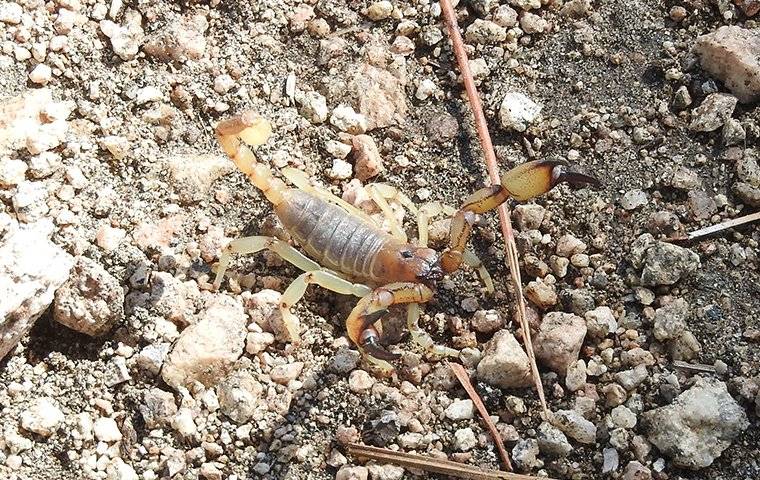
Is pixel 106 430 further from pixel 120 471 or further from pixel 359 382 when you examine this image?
pixel 359 382

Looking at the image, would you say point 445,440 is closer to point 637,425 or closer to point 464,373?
point 464,373

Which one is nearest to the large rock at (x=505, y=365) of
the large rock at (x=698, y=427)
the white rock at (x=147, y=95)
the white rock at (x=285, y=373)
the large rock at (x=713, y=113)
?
the large rock at (x=698, y=427)

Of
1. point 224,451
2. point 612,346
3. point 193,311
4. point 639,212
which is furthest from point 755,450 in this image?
point 193,311

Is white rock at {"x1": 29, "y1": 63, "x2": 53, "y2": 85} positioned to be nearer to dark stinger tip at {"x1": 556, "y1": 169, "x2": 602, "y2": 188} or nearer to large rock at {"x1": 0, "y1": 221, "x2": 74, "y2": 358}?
large rock at {"x1": 0, "y1": 221, "x2": 74, "y2": 358}

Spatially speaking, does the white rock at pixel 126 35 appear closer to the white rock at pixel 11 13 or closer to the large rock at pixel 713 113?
the white rock at pixel 11 13

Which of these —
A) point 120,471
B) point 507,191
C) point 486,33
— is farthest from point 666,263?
point 120,471

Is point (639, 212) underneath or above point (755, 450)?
above
